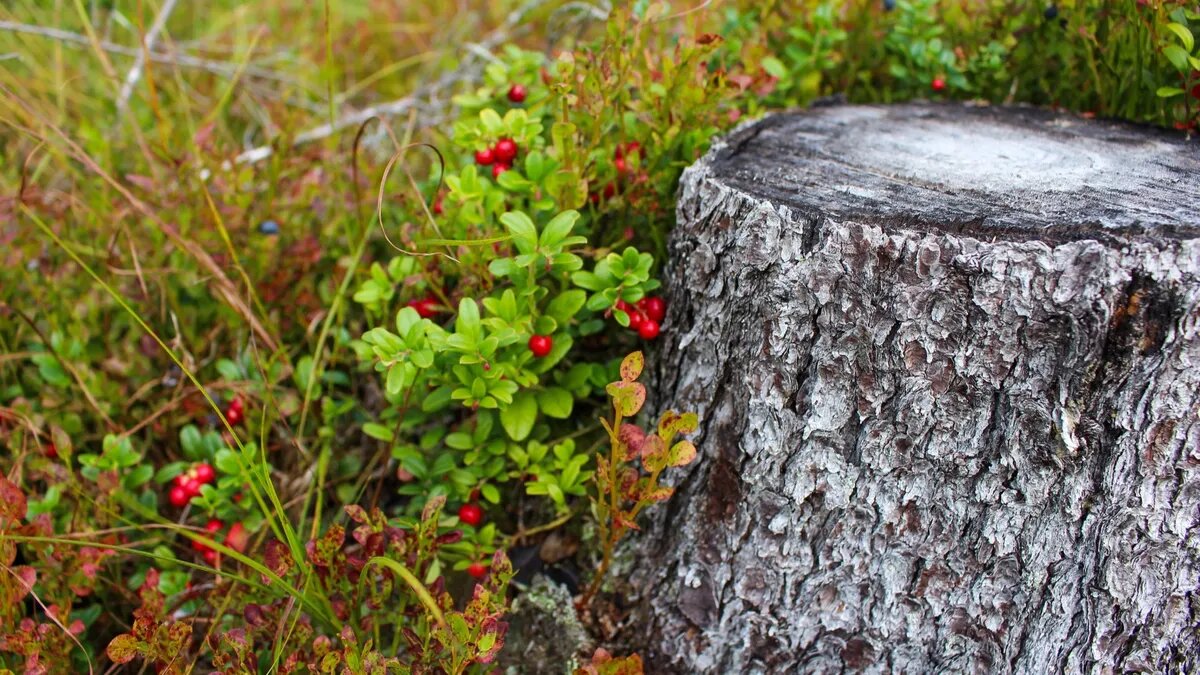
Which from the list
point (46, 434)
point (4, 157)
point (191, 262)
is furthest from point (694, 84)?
point (4, 157)

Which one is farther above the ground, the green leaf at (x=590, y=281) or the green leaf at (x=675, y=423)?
the green leaf at (x=590, y=281)

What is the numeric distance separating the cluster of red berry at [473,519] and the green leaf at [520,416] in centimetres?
18

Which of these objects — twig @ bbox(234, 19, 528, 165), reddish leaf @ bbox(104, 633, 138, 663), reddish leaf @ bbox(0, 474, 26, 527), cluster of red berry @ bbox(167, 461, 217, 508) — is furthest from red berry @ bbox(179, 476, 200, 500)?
twig @ bbox(234, 19, 528, 165)

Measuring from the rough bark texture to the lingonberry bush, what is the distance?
0.18m

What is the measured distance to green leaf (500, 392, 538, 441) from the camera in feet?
5.69

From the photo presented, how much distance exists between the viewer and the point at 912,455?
143 cm

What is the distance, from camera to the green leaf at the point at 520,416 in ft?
5.69

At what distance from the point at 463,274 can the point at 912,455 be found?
0.96 metres

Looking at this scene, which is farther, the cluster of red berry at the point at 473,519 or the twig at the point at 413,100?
the twig at the point at 413,100

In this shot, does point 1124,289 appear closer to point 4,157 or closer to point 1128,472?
point 1128,472

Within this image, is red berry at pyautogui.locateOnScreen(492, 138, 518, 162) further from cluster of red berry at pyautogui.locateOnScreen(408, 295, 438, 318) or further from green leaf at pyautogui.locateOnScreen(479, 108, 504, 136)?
cluster of red berry at pyautogui.locateOnScreen(408, 295, 438, 318)

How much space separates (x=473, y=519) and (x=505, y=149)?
0.79m

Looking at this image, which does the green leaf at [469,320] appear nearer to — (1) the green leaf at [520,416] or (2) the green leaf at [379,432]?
(1) the green leaf at [520,416]

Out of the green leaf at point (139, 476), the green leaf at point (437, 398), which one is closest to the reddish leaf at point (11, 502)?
the green leaf at point (139, 476)
